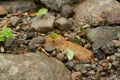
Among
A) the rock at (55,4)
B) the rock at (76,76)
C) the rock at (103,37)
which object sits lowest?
the rock at (76,76)

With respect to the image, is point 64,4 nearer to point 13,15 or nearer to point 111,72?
point 13,15

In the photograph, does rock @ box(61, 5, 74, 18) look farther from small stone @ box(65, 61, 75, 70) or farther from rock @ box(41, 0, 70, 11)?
small stone @ box(65, 61, 75, 70)

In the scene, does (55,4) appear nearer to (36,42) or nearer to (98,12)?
(98,12)

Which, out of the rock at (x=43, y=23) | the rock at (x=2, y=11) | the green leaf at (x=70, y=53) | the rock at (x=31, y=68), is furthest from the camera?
the rock at (x=2, y=11)

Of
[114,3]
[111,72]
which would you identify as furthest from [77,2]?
[111,72]

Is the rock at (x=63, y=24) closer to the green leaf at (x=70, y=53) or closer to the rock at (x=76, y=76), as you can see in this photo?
the green leaf at (x=70, y=53)

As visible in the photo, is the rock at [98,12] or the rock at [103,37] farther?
the rock at [98,12]

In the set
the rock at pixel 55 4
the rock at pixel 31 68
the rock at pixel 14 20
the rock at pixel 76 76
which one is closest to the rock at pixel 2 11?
the rock at pixel 14 20

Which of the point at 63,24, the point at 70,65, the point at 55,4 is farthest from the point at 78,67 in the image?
the point at 55,4

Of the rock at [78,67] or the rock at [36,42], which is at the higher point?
the rock at [36,42]
